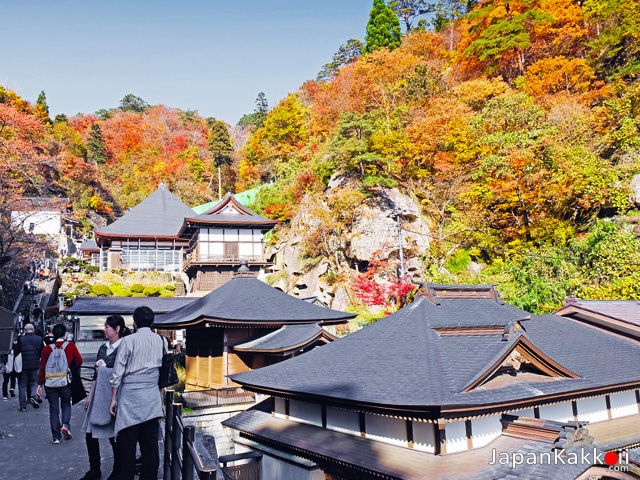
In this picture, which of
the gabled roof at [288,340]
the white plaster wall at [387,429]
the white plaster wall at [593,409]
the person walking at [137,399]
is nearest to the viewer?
the person walking at [137,399]

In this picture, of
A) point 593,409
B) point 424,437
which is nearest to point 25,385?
point 424,437

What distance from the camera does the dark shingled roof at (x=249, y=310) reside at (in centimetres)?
1617

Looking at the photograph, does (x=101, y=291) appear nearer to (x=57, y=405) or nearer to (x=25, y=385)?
(x=25, y=385)

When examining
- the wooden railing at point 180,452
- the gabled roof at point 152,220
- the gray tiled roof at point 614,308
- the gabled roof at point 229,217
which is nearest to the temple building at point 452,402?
the gray tiled roof at point 614,308

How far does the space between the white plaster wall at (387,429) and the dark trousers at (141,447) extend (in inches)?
219

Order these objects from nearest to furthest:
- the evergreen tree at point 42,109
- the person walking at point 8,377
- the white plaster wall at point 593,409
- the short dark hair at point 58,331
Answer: the short dark hair at point 58,331 < the white plaster wall at point 593,409 < the person walking at point 8,377 < the evergreen tree at point 42,109

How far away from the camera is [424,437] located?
28.7 feet

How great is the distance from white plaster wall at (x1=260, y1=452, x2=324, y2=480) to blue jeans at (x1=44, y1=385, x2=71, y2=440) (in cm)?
524

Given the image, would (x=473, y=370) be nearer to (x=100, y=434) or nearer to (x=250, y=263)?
(x=100, y=434)

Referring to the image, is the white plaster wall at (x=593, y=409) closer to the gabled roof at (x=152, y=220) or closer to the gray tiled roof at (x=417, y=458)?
the gray tiled roof at (x=417, y=458)

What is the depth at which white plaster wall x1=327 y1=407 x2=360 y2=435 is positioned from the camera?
33.4ft

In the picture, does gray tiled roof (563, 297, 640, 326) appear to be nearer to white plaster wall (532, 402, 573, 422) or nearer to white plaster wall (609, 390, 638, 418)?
white plaster wall (609, 390, 638, 418)

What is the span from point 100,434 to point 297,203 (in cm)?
3524

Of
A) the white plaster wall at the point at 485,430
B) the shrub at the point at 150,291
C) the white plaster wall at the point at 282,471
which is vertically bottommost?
the white plaster wall at the point at 282,471
